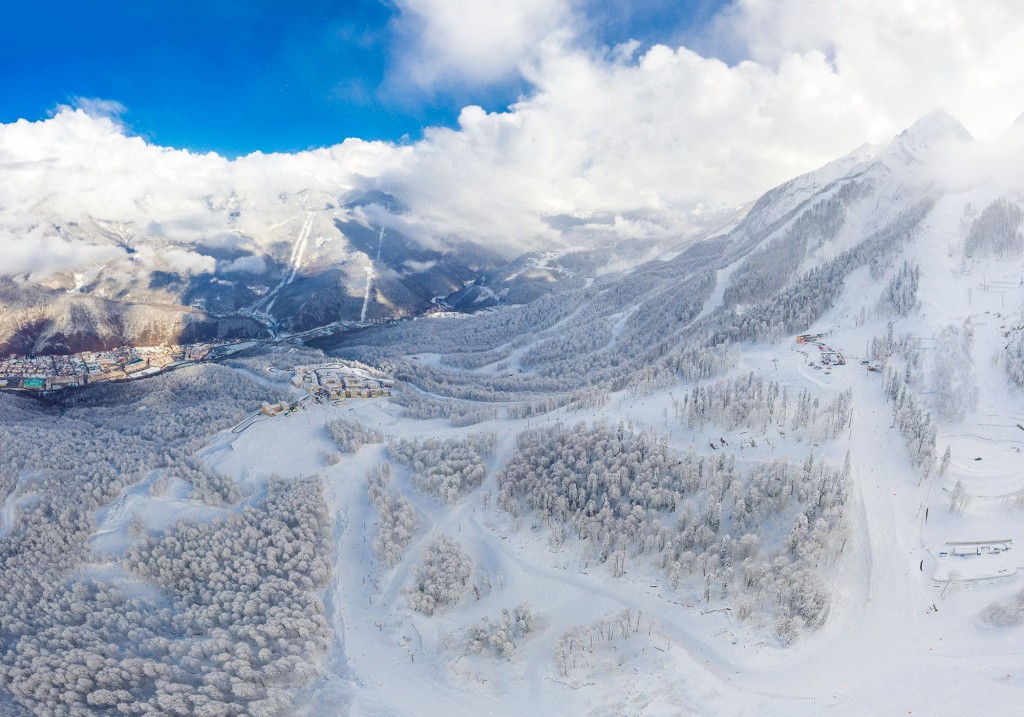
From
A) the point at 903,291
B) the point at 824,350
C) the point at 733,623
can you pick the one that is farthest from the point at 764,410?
the point at 903,291

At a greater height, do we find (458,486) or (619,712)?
(458,486)

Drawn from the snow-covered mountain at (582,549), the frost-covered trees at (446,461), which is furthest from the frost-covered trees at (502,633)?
the frost-covered trees at (446,461)

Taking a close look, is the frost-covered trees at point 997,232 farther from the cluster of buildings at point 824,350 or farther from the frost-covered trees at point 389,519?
the frost-covered trees at point 389,519

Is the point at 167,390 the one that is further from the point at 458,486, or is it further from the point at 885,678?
the point at 885,678

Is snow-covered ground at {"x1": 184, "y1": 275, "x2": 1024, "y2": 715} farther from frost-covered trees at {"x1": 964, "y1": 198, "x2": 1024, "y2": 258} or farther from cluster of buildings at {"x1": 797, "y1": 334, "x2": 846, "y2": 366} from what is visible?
frost-covered trees at {"x1": 964, "y1": 198, "x2": 1024, "y2": 258}

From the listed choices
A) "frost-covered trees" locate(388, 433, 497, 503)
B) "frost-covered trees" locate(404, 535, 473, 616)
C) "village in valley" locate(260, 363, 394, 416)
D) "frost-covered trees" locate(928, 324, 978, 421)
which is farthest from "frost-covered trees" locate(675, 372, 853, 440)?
"village in valley" locate(260, 363, 394, 416)

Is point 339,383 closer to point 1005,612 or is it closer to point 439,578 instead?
point 439,578

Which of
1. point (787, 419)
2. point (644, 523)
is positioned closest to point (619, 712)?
point (644, 523)

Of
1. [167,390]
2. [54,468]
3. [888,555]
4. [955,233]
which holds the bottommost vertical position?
[888,555]
